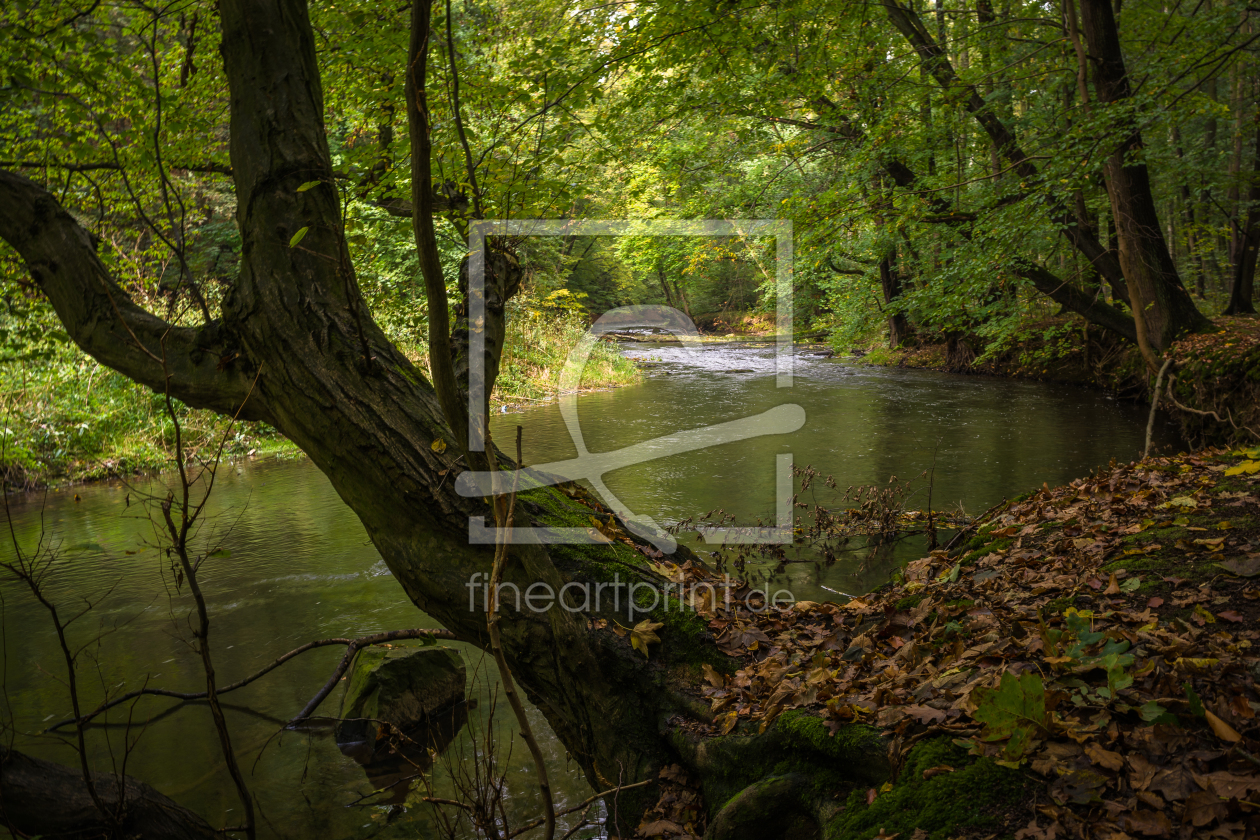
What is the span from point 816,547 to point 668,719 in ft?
13.0

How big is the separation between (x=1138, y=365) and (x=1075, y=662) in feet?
41.6

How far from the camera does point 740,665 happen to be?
2936 mm

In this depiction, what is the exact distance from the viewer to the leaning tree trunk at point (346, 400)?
287cm

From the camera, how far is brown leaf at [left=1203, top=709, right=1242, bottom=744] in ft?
5.54

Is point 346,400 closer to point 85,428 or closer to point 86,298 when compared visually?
point 86,298

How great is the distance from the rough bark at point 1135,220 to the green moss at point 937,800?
25.2ft

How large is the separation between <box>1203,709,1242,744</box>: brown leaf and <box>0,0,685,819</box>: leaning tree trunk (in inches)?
66.4

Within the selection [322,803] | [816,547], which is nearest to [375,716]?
[322,803]

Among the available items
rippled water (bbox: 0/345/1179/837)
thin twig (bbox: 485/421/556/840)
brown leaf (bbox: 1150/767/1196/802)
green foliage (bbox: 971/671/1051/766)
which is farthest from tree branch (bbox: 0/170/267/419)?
brown leaf (bbox: 1150/767/1196/802)

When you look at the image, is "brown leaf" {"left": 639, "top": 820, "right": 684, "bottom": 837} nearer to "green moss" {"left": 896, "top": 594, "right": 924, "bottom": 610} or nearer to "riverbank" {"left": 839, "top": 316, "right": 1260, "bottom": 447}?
"green moss" {"left": 896, "top": 594, "right": 924, "bottom": 610}

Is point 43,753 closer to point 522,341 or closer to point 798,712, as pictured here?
point 798,712

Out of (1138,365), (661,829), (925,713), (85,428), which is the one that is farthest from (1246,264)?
(85,428)

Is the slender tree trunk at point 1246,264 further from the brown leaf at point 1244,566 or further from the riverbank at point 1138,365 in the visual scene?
the brown leaf at point 1244,566

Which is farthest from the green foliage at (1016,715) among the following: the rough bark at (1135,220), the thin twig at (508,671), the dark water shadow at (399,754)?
the rough bark at (1135,220)
